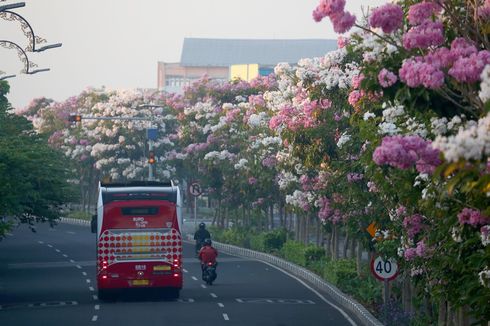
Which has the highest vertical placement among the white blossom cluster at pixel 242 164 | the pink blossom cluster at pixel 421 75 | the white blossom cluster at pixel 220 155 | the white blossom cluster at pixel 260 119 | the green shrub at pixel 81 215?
the white blossom cluster at pixel 260 119

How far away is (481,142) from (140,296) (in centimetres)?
3114

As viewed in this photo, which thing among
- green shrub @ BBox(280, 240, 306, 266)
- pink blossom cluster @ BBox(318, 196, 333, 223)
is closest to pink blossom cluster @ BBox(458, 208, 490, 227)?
pink blossom cluster @ BBox(318, 196, 333, 223)

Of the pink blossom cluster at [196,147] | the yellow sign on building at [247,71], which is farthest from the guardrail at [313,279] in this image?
the yellow sign on building at [247,71]

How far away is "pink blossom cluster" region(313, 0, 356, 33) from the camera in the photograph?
15805 millimetres

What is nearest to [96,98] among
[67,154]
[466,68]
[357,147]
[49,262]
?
[67,154]

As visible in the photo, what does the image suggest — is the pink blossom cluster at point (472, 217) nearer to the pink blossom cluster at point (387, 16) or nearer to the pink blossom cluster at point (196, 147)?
the pink blossom cluster at point (387, 16)

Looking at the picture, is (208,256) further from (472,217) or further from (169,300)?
(472,217)

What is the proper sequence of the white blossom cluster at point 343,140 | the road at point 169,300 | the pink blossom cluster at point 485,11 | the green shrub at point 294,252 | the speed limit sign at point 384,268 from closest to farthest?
the pink blossom cluster at point 485,11
the speed limit sign at point 384,268
the road at point 169,300
the white blossom cluster at point 343,140
the green shrub at point 294,252

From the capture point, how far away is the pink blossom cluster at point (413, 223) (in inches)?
958

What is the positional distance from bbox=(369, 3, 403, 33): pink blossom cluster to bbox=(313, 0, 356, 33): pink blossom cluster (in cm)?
31

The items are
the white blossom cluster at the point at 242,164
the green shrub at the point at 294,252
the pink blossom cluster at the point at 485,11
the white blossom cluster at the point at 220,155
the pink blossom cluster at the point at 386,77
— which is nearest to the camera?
the pink blossom cluster at the point at 386,77

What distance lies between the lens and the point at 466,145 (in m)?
12.0

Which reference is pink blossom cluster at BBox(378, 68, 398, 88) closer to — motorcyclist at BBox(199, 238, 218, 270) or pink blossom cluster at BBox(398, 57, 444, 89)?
pink blossom cluster at BBox(398, 57, 444, 89)

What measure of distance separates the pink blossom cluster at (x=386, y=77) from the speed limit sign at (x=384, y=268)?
631 inches
